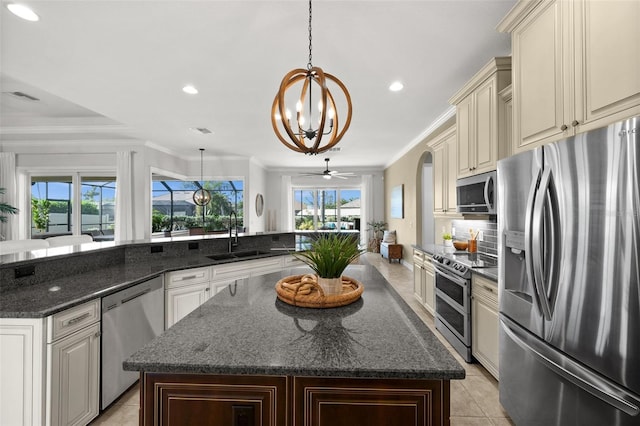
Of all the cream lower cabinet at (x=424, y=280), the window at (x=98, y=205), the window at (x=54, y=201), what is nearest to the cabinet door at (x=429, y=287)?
the cream lower cabinet at (x=424, y=280)

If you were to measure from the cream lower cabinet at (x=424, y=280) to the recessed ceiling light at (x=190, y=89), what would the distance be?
3.37 meters

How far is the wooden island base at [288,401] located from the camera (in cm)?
89

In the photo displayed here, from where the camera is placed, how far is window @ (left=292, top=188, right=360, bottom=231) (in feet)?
30.5

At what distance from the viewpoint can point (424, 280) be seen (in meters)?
3.57

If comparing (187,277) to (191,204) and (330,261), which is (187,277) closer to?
(330,261)

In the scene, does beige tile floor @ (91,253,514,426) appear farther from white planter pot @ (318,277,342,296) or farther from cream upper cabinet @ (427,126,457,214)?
cream upper cabinet @ (427,126,457,214)

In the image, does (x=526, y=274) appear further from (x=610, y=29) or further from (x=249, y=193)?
(x=249, y=193)

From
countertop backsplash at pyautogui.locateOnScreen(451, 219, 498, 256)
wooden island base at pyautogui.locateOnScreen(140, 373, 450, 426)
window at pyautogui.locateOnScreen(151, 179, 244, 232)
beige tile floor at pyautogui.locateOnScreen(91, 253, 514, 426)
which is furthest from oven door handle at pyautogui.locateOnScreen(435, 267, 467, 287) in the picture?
window at pyautogui.locateOnScreen(151, 179, 244, 232)

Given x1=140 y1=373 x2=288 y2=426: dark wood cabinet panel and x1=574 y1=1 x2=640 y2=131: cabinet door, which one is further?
x1=574 y1=1 x2=640 y2=131: cabinet door

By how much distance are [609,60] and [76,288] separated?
3151 mm

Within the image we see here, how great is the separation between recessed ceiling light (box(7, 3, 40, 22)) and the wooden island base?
2669 mm

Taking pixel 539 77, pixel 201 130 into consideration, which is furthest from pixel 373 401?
pixel 201 130

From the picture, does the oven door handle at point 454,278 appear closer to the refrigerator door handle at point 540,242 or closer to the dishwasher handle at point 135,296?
the refrigerator door handle at point 540,242

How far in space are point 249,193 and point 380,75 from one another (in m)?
5.01
